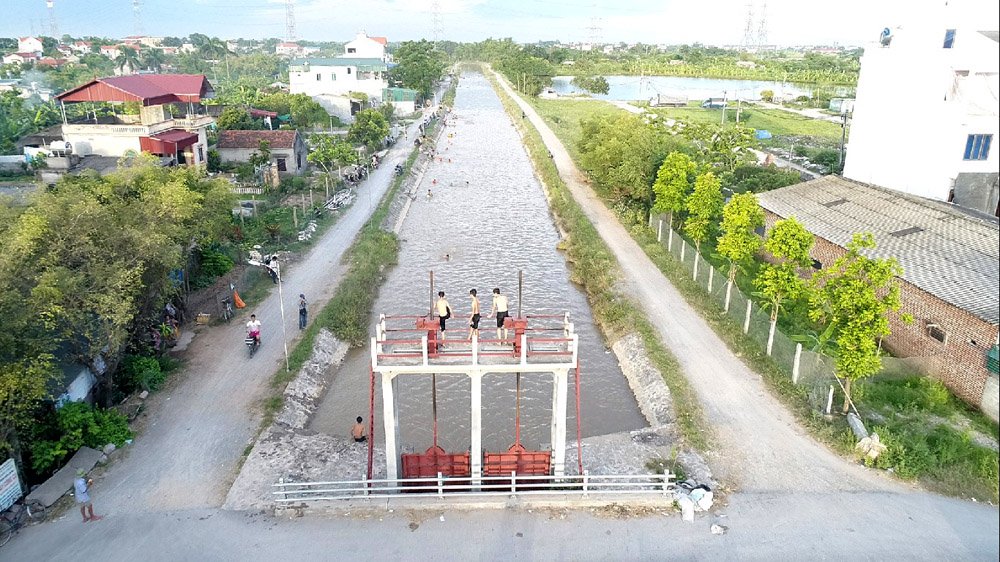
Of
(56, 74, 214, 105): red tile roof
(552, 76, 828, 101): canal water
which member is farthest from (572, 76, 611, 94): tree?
(56, 74, 214, 105): red tile roof

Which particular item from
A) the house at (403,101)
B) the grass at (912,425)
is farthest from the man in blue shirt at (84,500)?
the house at (403,101)

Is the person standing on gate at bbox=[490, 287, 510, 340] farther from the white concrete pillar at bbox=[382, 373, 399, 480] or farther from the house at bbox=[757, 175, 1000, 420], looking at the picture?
the house at bbox=[757, 175, 1000, 420]

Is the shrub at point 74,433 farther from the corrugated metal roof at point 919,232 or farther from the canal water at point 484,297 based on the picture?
the corrugated metal roof at point 919,232

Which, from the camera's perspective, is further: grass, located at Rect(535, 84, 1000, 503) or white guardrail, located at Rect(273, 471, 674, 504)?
grass, located at Rect(535, 84, 1000, 503)

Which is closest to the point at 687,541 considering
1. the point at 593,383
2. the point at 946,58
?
the point at 593,383

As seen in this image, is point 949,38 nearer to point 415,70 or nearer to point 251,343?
point 251,343

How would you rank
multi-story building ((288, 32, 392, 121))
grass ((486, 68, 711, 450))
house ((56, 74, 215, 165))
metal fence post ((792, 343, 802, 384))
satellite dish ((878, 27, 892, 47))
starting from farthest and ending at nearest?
multi-story building ((288, 32, 392, 121))
house ((56, 74, 215, 165))
satellite dish ((878, 27, 892, 47))
metal fence post ((792, 343, 802, 384))
grass ((486, 68, 711, 450))
